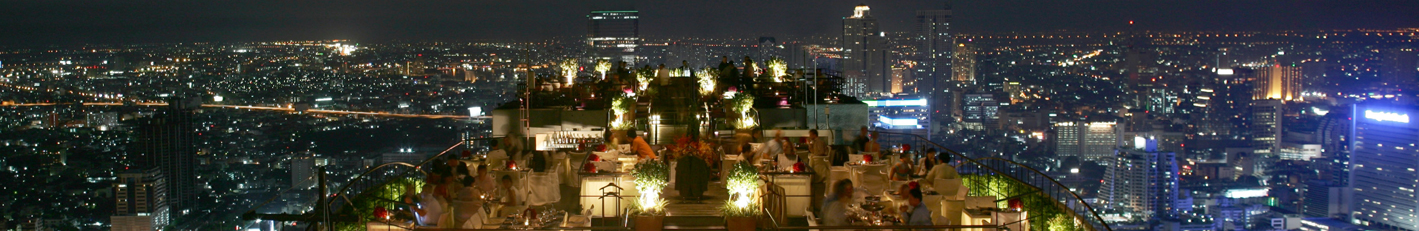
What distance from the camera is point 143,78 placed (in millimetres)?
56656

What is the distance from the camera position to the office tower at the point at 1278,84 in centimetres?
9812

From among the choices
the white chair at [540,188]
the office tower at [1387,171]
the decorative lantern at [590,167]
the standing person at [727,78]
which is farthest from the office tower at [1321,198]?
the white chair at [540,188]

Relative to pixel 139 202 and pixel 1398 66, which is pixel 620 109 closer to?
pixel 139 202

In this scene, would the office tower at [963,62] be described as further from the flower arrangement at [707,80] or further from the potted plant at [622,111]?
the potted plant at [622,111]

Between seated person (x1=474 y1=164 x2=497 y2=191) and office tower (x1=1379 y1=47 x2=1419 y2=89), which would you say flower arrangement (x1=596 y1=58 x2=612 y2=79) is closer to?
seated person (x1=474 y1=164 x2=497 y2=191)

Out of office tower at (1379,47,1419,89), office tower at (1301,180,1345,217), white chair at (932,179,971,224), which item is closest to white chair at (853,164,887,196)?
white chair at (932,179,971,224)

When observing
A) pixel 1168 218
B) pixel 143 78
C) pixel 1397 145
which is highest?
pixel 143 78

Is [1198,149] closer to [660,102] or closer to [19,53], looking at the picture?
[660,102]

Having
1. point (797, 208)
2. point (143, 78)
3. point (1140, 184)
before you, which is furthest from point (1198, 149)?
point (797, 208)

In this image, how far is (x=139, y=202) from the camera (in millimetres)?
34281

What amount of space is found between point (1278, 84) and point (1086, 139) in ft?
103

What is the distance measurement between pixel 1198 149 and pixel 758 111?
70353 millimetres

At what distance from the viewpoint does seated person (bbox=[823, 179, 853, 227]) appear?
31.0ft

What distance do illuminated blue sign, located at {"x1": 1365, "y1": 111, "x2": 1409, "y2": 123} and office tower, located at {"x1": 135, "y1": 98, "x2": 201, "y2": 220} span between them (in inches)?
2738
